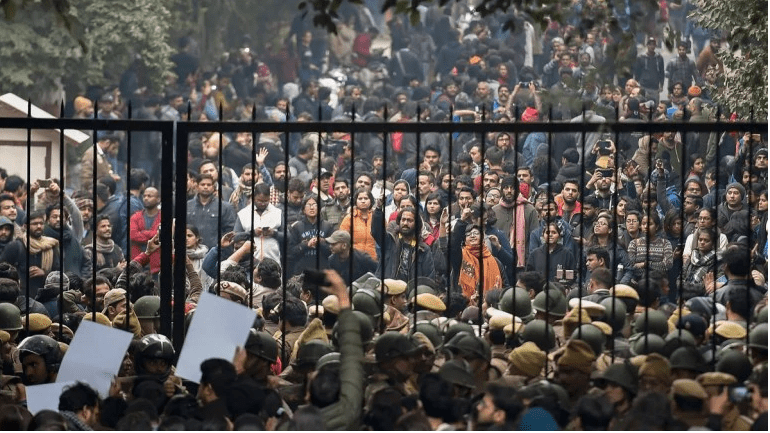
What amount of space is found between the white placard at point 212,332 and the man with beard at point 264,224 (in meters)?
5.44

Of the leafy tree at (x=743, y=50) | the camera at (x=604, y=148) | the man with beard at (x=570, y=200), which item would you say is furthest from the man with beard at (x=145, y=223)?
the leafy tree at (x=743, y=50)

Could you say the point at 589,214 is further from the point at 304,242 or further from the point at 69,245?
the point at 69,245

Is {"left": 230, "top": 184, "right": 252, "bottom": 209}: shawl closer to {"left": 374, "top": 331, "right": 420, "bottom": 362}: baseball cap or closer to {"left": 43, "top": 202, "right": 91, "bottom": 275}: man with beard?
{"left": 43, "top": 202, "right": 91, "bottom": 275}: man with beard

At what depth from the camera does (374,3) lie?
3775cm

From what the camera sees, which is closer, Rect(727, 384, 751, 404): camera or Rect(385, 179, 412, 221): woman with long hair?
Rect(727, 384, 751, 404): camera

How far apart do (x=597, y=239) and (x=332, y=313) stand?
4539 millimetres

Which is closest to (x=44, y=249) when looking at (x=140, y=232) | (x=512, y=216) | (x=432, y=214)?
(x=140, y=232)

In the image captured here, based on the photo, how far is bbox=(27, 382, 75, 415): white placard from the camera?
24.4 ft

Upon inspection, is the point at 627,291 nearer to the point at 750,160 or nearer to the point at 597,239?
the point at 750,160

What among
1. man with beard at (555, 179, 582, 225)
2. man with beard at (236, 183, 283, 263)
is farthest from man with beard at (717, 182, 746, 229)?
man with beard at (236, 183, 283, 263)

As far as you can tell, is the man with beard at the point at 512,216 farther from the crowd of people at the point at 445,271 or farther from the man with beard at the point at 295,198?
the man with beard at the point at 295,198

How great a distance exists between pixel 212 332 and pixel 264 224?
5.98m

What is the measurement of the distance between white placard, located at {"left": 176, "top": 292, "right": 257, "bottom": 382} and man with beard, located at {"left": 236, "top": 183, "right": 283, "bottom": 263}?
214 inches

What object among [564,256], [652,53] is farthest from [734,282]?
[652,53]
